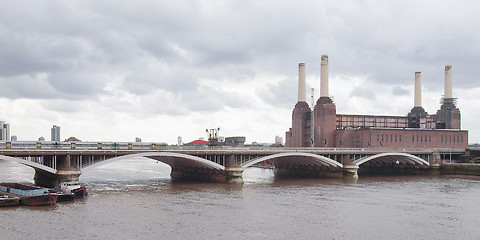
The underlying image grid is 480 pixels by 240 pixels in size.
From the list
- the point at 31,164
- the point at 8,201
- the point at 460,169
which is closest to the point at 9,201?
the point at 8,201

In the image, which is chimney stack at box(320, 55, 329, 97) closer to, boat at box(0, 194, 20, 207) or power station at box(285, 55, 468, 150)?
power station at box(285, 55, 468, 150)

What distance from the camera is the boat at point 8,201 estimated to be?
50250 millimetres

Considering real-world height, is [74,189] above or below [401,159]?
below

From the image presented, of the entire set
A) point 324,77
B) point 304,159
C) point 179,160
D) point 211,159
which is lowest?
point 304,159

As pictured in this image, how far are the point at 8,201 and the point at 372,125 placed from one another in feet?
361

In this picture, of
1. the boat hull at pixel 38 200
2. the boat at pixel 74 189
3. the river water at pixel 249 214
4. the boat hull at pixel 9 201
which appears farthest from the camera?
the boat at pixel 74 189

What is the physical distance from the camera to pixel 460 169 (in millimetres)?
104000

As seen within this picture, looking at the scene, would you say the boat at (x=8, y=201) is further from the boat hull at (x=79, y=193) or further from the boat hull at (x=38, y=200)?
the boat hull at (x=79, y=193)

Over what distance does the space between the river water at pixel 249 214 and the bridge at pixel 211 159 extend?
5.17 m

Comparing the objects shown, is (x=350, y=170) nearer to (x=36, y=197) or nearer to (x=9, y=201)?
(x=36, y=197)

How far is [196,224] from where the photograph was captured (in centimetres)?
4347

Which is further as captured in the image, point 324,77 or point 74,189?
point 324,77

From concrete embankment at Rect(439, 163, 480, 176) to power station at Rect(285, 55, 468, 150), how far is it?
1863 cm

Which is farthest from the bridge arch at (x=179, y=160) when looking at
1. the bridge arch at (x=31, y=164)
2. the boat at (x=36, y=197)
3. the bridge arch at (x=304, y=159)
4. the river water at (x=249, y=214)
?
A: the boat at (x=36, y=197)
